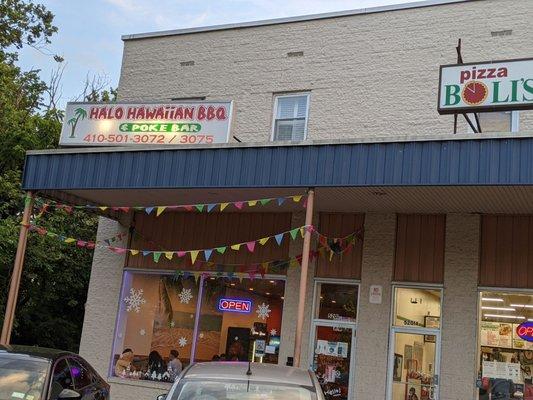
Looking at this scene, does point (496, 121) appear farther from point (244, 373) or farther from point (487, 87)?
point (244, 373)

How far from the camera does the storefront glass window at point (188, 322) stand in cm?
1378

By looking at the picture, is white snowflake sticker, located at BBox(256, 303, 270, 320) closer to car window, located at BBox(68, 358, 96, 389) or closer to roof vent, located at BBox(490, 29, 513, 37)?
car window, located at BBox(68, 358, 96, 389)

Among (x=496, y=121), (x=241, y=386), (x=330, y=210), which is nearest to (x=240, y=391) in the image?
(x=241, y=386)

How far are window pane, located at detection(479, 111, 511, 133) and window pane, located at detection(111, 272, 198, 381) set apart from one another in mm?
7323

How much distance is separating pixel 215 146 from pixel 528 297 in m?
6.37

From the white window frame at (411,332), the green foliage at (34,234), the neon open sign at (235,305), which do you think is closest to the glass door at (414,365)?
the white window frame at (411,332)

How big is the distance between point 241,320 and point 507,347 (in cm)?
549

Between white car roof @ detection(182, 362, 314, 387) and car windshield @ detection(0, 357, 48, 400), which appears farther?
car windshield @ detection(0, 357, 48, 400)

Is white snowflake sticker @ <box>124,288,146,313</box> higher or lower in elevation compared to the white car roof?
higher

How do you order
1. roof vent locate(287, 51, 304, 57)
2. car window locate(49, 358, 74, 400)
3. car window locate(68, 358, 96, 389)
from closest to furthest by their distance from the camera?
car window locate(49, 358, 74, 400) < car window locate(68, 358, 96, 389) < roof vent locate(287, 51, 304, 57)

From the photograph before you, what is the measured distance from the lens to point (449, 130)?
539 inches

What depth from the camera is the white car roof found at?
5645 millimetres

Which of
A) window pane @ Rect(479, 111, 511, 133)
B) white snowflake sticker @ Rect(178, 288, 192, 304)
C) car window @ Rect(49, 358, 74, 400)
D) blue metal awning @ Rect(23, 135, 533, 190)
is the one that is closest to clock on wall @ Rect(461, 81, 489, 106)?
blue metal awning @ Rect(23, 135, 533, 190)

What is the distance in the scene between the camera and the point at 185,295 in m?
14.6
